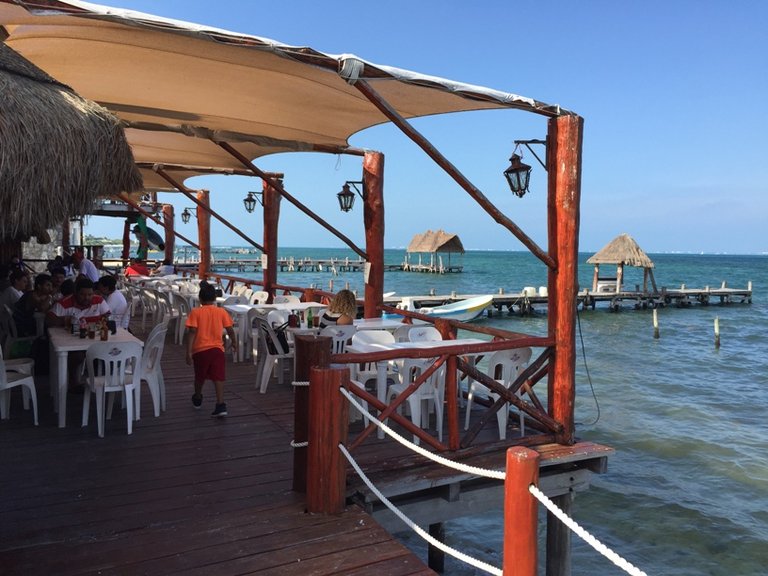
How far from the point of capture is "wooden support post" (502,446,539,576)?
6.60ft

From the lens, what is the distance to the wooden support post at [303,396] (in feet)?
11.9

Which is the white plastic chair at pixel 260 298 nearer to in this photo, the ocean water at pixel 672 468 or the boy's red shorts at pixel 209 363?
the boy's red shorts at pixel 209 363

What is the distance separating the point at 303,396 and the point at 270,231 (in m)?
7.60

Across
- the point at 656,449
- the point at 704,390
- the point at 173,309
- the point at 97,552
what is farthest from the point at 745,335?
the point at 97,552

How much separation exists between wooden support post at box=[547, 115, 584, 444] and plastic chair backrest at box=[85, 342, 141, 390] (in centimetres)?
333

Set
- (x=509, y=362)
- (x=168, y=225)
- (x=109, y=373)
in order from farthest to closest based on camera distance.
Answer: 1. (x=168, y=225)
2. (x=509, y=362)
3. (x=109, y=373)

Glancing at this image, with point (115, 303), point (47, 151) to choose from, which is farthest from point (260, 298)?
point (47, 151)

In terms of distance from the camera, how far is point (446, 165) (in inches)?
168

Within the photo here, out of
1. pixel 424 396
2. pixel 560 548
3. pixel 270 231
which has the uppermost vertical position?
pixel 270 231

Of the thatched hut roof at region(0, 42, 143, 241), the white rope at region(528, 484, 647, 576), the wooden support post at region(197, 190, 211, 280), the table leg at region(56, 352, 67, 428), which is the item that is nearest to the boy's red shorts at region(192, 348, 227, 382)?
the table leg at region(56, 352, 67, 428)

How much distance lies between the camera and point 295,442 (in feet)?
12.2

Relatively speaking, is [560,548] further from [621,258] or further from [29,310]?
[621,258]

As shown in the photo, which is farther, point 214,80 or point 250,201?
point 250,201

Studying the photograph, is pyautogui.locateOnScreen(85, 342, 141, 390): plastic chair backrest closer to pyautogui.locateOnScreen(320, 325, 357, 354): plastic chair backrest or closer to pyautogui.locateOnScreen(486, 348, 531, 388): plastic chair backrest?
pyautogui.locateOnScreen(320, 325, 357, 354): plastic chair backrest
